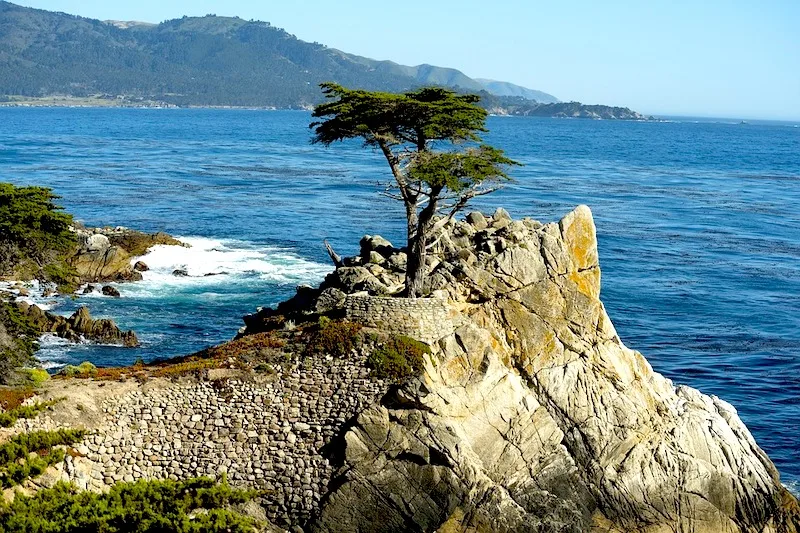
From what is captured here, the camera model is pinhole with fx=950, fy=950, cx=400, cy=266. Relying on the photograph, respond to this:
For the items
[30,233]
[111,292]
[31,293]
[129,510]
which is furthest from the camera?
[111,292]

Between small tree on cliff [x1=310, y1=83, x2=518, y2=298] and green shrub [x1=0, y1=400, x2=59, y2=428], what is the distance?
459 inches

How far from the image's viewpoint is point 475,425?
26.1 meters

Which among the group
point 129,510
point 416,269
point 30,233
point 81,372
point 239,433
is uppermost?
point 30,233

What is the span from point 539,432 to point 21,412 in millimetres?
14004

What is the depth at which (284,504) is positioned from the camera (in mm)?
24562

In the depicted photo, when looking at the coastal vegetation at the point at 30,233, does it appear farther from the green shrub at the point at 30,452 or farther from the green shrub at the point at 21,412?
the green shrub at the point at 30,452

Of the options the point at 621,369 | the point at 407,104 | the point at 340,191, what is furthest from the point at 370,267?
the point at 340,191

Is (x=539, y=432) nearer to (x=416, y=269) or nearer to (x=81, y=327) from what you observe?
(x=416, y=269)

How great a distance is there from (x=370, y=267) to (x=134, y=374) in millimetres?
9339

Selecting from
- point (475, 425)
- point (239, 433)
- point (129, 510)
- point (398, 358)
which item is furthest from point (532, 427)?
point (129, 510)

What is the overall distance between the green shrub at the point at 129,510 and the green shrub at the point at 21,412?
2747mm

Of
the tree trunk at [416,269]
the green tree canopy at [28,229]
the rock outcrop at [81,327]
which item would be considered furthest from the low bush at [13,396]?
the rock outcrop at [81,327]

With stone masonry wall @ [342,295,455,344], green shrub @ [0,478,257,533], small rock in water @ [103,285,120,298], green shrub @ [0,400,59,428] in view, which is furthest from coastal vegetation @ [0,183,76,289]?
small rock in water @ [103,285,120,298]

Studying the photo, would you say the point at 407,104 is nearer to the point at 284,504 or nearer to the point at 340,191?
the point at 284,504
